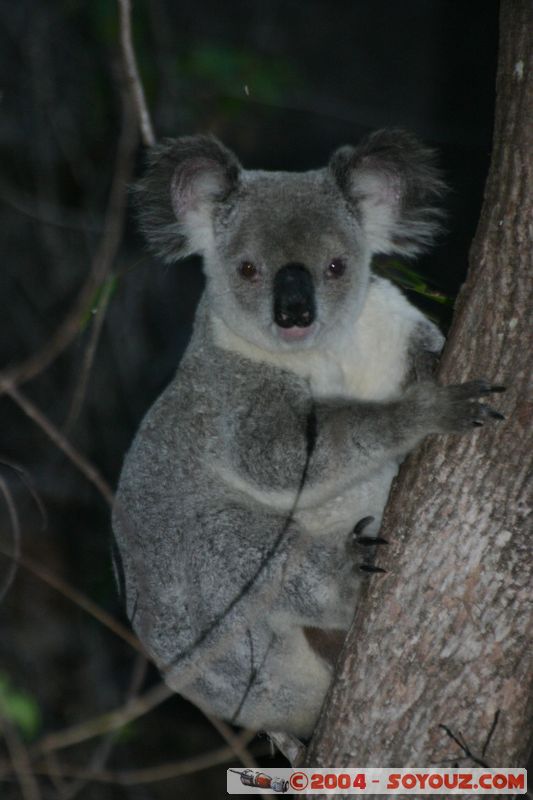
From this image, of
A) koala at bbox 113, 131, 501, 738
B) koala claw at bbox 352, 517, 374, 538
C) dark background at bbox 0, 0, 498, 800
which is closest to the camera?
koala claw at bbox 352, 517, 374, 538

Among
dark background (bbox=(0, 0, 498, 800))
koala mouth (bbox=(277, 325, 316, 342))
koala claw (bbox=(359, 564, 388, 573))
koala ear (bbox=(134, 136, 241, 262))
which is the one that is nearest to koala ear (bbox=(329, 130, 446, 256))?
koala ear (bbox=(134, 136, 241, 262))

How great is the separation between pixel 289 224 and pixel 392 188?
45 centimetres

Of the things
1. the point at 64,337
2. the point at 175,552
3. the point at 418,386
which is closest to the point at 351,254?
the point at 418,386

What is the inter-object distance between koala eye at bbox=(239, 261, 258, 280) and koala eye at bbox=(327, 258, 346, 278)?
0.85 feet

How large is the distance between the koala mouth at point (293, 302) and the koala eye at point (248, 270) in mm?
113

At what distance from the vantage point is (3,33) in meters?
6.52

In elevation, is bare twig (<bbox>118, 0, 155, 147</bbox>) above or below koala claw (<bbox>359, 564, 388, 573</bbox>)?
above

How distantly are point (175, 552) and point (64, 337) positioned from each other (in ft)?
4.85

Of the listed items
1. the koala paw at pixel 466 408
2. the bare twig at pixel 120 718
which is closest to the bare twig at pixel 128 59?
the koala paw at pixel 466 408

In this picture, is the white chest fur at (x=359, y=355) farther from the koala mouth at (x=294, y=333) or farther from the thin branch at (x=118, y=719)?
A: the thin branch at (x=118, y=719)

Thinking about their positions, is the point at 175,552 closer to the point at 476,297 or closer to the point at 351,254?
the point at 351,254

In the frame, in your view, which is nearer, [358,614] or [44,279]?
[358,614]

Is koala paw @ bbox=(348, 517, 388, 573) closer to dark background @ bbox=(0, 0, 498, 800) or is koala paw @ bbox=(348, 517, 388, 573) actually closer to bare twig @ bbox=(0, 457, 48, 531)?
bare twig @ bbox=(0, 457, 48, 531)

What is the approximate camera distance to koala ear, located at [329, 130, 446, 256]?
10.6 ft
